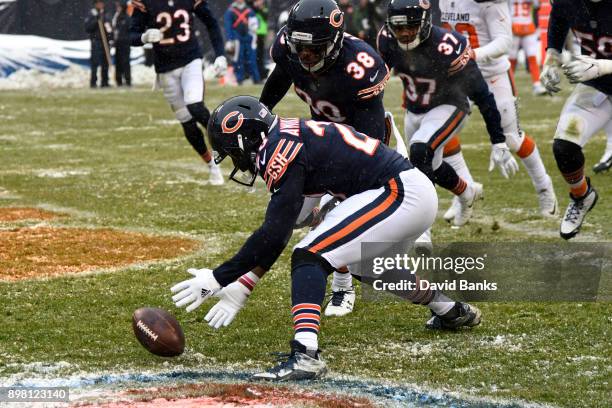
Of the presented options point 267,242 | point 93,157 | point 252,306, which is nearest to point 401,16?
point 252,306

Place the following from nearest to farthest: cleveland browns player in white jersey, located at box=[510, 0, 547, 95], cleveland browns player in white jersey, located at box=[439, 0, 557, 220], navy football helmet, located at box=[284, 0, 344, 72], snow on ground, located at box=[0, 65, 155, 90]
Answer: navy football helmet, located at box=[284, 0, 344, 72], cleveland browns player in white jersey, located at box=[439, 0, 557, 220], cleveland browns player in white jersey, located at box=[510, 0, 547, 95], snow on ground, located at box=[0, 65, 155, 90]

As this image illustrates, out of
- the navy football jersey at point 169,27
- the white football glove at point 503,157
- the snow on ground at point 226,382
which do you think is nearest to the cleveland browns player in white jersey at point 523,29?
the navy football jersey at point 169,27

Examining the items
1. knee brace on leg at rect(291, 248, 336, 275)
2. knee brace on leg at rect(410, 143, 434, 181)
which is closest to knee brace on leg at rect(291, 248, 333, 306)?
knee brace on leg at rect(291, 248, 336, 275)

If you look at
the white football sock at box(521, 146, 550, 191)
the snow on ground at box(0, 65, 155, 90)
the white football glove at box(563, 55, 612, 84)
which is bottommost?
the snow on ground at box(0, 65, 155, 90)

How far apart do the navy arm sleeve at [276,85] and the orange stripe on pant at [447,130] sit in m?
1.28

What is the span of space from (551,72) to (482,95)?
20.3 inches

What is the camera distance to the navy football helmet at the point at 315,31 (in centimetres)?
538

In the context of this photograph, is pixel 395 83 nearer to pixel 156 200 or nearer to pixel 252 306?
pixel 156 200

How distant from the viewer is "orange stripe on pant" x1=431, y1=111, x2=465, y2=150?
23.5ft

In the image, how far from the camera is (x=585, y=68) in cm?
659

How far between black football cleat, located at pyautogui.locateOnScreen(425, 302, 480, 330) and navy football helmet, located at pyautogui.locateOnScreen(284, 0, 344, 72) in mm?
1474

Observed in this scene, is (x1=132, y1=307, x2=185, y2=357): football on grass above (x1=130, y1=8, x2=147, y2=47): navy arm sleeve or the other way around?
above

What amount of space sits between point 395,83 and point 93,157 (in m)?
11.8

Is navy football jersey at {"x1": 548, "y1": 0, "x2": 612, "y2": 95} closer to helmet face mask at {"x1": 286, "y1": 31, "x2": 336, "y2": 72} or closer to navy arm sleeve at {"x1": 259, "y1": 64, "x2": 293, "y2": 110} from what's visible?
navy arm sleeve at {"x1": 259, "y1": 64, "x2": 293, "y2": 110}
